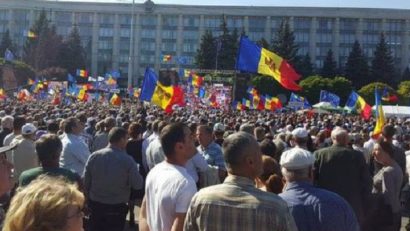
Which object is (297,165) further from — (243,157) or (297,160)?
(243,157)

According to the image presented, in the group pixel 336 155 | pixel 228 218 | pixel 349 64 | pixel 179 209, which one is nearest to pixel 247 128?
pixel 336 155

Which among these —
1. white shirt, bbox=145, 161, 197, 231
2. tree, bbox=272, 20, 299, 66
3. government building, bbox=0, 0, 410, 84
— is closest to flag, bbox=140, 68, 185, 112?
white shirt, bbox=145, 161, 197, 231

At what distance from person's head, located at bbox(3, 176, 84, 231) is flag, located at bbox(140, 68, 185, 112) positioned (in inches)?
518

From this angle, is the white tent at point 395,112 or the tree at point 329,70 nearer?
the white tent at point 395,112

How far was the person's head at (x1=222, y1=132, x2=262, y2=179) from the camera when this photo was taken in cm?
313

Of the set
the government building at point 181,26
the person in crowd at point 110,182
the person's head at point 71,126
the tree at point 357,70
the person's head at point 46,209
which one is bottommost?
the person in crowd at point 110,182

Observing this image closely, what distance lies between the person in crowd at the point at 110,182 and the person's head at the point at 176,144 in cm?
175

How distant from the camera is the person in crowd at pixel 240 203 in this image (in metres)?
2.96

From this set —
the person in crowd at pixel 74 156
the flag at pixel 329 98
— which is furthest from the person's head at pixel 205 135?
the flag at pixel 329 98

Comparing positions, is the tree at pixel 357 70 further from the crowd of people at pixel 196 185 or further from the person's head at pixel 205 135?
the person's head at pixel 205 135

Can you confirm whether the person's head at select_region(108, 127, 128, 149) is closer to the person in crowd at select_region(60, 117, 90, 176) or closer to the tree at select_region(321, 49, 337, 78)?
the person in crowd at select_region(60, 117, 90, 176)

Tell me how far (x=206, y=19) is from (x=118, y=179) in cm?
8582

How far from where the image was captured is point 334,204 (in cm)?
346

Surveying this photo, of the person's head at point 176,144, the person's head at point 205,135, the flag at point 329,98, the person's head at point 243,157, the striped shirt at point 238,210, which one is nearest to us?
the striped shirt at point 238,210
